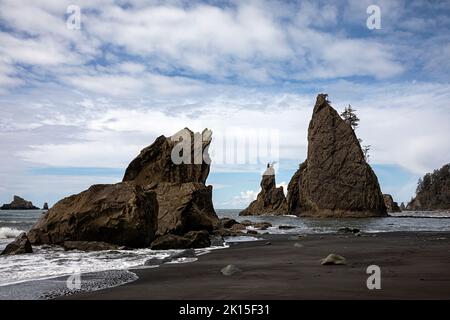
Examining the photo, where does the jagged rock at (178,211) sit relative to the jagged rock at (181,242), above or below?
above

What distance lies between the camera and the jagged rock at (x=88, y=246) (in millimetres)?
17641

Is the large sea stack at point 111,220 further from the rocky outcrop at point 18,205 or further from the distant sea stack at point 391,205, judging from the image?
the rocky outcrop at point 18,205

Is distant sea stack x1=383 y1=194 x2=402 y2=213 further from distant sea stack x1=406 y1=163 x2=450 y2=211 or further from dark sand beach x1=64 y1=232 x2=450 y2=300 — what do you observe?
dark sand beach x1=64 y1=232 x2=450 y2=300

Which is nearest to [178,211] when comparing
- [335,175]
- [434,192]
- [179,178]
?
[179,178]

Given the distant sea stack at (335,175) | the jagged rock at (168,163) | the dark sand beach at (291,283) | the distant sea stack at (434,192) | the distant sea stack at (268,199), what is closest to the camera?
the dark sand beach at (291,283)

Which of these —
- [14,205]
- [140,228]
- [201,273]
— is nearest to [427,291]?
[201,273]

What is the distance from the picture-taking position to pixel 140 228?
19219 millimetres

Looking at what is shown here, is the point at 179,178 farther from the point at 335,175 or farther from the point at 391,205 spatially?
the point at 391,205

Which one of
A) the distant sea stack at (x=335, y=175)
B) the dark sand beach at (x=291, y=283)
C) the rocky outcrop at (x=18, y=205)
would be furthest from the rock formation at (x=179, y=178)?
the rocky outcrop at (x=18, y=205)

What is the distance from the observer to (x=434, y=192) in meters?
148

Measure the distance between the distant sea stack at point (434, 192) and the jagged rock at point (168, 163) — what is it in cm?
12505

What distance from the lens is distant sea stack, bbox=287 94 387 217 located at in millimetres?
85562

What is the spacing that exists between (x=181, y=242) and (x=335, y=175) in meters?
75.3
